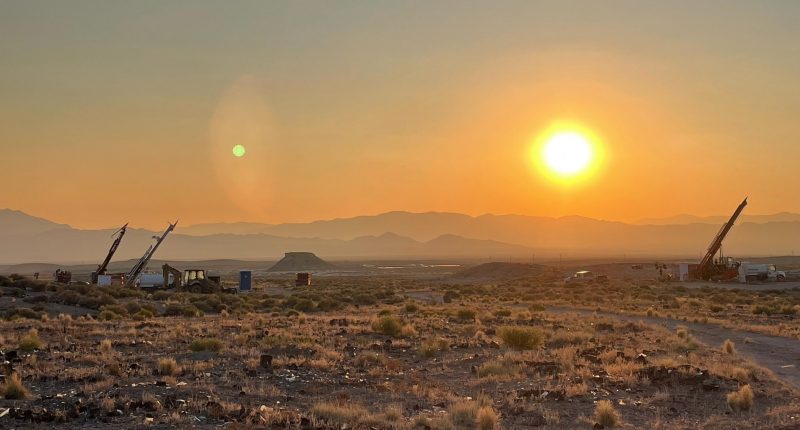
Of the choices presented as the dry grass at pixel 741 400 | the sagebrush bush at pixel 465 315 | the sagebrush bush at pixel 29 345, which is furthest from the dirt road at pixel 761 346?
the sagebrush bush at pixel 29 345

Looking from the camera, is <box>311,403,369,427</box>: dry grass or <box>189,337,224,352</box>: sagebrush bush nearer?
<box>311,403,369,427</box>: dry grass

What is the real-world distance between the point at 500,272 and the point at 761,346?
100104 mm

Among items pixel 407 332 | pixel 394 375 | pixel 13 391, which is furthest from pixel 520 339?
pixel 13 391

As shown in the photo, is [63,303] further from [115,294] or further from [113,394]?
[113,394]

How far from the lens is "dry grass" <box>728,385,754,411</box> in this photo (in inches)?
582

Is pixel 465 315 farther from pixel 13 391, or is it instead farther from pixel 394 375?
pixel 13 391

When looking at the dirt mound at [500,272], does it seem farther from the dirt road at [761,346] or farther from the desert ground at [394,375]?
the desert ground at [394,375]

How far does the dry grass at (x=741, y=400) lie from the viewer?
582 inches

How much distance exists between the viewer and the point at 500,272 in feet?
413

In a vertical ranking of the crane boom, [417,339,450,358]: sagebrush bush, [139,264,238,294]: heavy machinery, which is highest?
the crane boom

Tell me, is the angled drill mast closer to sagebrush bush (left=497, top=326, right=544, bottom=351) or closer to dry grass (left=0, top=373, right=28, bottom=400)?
sagebrush bush (left=497, top=326, right=544, bottom=351)

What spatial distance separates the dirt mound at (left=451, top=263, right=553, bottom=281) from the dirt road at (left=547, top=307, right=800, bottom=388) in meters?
81.3

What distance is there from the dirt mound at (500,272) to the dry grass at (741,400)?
10029 centimetres

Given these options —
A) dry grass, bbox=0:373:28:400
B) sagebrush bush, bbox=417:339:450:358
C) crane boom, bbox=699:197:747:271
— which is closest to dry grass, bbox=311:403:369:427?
dry grass, bbox=0:373:28:400
